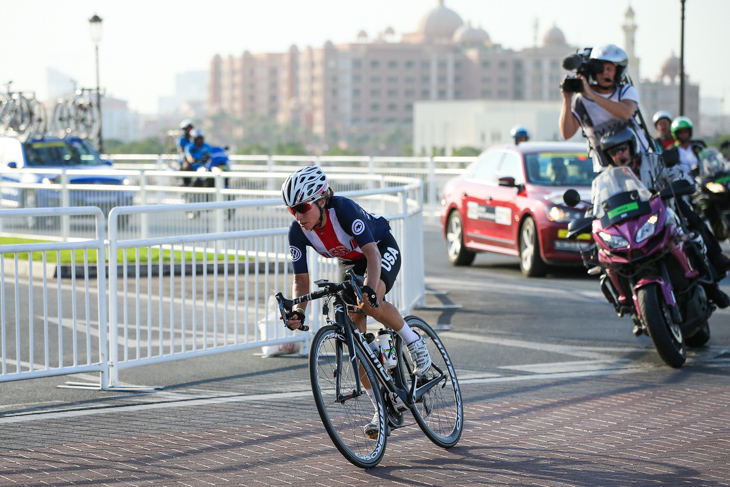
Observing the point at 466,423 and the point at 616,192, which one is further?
the point at 616,192

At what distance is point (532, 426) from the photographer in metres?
6.64

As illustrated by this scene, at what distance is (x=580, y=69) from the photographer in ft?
29.7

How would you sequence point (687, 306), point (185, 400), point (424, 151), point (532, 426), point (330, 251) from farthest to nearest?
1. point (424, 151)
2. point (687, 306)
3. point (185, 400)
4. point (532, 426)
5. point (330, 251)

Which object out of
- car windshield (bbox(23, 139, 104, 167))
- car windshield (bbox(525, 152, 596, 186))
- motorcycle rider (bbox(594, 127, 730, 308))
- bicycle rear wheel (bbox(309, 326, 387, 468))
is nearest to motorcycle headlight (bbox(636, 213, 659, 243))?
motorcycle rider (bbox(594, 127, 730, 308))

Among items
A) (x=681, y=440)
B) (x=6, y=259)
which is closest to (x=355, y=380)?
(x=681, y=440)

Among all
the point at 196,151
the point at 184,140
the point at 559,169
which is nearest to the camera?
the point at 559,169

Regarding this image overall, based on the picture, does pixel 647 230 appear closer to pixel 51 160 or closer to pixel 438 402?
pixel 438 402

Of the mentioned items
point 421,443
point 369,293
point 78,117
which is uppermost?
point 78,117

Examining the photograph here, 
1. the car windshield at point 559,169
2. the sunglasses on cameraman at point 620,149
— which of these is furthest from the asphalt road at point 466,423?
the car windshield at point 559,169

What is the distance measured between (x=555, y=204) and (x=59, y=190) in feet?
23.7

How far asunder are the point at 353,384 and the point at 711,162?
1333cm

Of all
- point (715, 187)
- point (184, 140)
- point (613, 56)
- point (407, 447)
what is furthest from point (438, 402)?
point (184, 140)

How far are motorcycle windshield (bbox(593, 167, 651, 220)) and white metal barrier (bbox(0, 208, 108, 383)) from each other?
12.0 ft

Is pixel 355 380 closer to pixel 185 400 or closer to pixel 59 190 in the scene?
pixel 185 400
